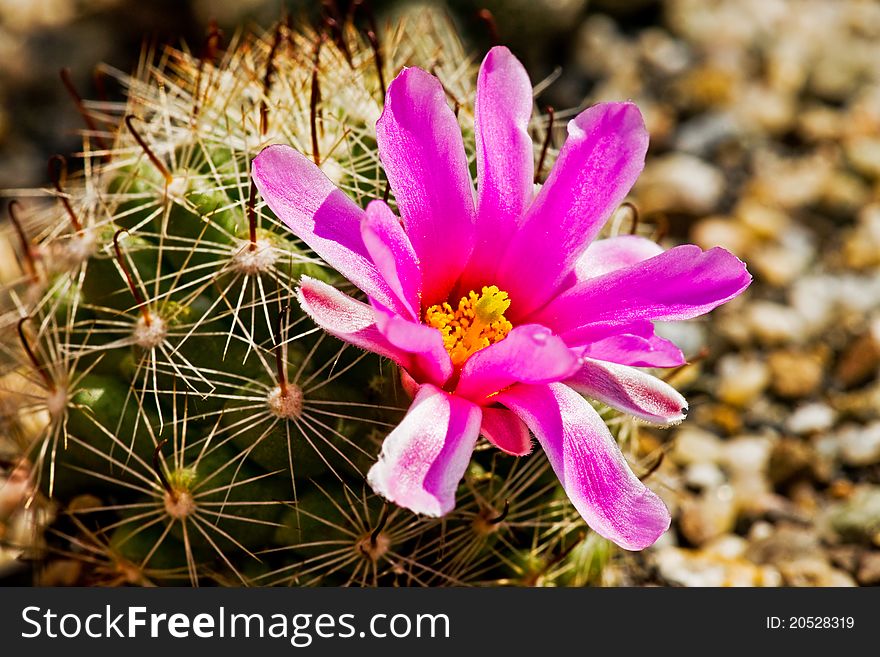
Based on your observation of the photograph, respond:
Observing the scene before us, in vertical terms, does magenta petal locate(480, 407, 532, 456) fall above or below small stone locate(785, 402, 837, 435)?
below

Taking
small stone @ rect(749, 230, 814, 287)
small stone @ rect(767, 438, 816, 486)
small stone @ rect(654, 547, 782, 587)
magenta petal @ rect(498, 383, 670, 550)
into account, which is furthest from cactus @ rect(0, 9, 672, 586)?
small stone @ rect(749, 230, 814, 287)

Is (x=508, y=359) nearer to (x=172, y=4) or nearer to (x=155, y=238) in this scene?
(x=155, y=238)

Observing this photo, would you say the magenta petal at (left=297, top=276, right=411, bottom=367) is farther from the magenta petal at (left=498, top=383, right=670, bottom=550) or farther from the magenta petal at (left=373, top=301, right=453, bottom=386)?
the magenta petal at (left=498, top=383, right=670, bottom=550)

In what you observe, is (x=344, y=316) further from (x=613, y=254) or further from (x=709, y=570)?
(x=709, y=570)

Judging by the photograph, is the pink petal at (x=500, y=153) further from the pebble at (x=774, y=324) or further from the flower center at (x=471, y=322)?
the pebble at (x=774, y=324)

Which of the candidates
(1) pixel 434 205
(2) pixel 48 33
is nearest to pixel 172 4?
(2) pixel 48 33

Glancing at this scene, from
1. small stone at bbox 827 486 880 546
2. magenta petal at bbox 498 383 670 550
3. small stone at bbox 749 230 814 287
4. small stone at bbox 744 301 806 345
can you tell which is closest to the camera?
magenta petal at bbox 498 383 670 550
